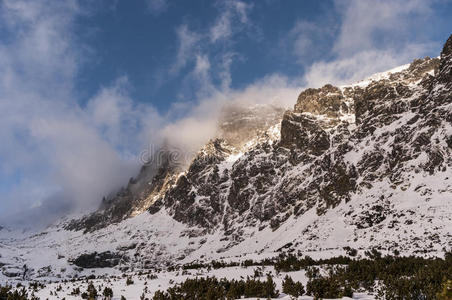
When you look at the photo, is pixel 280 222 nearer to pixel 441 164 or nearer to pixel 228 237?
pixel 228 237

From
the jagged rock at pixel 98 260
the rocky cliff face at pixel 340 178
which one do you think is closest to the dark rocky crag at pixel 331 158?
the rocky cliff face at pixel 340 178

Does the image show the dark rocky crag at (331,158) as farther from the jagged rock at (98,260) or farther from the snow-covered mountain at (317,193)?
the jagged rock at (98,260)

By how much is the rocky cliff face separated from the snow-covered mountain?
0.35 metres

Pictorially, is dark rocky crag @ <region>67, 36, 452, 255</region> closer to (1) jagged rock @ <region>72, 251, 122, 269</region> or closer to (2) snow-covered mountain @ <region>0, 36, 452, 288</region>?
(2) snow-covered mountain @ <region>0, 36, 452, 288</region>

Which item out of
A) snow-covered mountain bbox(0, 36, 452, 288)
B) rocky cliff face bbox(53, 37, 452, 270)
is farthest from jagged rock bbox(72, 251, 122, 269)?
rocky cliff face bbox(53, 37, 452, 270)

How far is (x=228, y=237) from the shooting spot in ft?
326

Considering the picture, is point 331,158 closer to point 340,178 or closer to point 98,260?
point 340,178

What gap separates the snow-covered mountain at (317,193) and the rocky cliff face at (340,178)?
350 millimetres

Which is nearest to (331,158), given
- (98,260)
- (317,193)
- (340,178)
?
(340,178)

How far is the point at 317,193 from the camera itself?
85250 millimetres

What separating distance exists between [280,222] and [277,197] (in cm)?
1273

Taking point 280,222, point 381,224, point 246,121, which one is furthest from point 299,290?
point 246,121

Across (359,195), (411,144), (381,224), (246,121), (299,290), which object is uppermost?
(246,121)

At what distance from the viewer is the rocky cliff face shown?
179ft
